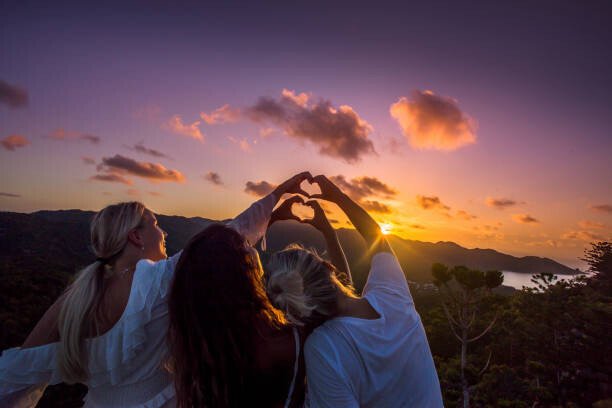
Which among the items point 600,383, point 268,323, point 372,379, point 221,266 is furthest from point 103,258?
point 600,383

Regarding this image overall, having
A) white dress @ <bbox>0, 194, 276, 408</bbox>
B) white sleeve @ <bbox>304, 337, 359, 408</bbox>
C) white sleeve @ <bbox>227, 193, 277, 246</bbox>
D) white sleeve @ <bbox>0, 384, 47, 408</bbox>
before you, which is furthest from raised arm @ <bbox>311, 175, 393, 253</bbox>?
white sleeve @ <bbox>0, 384, 47, 408</bbox>

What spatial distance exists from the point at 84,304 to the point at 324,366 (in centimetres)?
85

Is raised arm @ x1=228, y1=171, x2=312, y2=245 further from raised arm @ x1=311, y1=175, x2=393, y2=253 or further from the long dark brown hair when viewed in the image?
the long dark brown hair

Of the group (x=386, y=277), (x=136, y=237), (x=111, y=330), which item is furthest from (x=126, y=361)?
(x=386, y=277)

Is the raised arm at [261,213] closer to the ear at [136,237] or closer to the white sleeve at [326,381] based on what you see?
the ear at [136,237]

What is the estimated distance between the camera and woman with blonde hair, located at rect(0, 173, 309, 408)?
1269 millimetres

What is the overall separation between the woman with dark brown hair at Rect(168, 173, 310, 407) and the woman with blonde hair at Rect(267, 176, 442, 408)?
0.22 feet

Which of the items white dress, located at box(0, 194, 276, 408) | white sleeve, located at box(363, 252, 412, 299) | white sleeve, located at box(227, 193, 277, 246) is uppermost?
white sleeve, located at box(227, 193, 277, 246)

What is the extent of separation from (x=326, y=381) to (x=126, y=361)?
0.78 metres

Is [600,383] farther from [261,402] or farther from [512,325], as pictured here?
[261,402]

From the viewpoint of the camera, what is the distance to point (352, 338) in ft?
3.88

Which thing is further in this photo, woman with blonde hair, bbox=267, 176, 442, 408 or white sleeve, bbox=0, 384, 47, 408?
white sleeve, bbox=0, 384, 47, 408

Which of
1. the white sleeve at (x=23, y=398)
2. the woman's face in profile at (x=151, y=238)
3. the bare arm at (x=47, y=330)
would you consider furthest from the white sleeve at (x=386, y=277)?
the white sleeve at (x=23, y=398)

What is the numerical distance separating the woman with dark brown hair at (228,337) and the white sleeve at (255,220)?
0.54m
